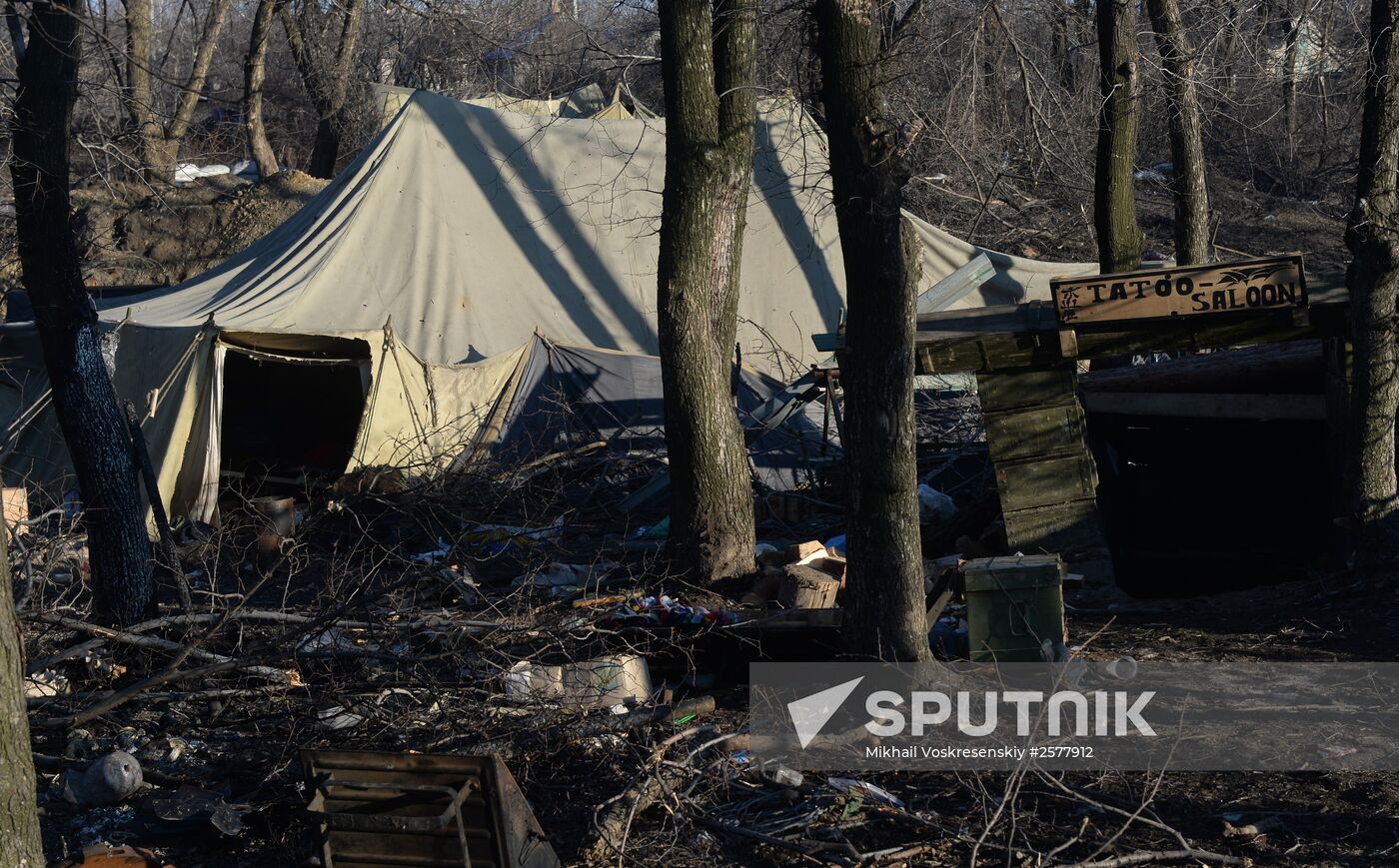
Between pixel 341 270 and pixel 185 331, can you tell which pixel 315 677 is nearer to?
pixel 185 331

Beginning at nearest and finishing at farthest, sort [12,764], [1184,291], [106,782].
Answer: [12,764] < [106,782] < [1184,291]

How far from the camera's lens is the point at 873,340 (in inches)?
215

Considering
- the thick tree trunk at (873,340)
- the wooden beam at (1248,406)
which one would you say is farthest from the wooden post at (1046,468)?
the thick tree trunk at (873,340)

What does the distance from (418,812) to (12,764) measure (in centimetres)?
120

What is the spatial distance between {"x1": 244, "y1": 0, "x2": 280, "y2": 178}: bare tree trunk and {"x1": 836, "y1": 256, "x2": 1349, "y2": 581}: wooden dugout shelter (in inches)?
394

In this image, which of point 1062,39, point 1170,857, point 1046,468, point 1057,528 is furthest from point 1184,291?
point 1062,39

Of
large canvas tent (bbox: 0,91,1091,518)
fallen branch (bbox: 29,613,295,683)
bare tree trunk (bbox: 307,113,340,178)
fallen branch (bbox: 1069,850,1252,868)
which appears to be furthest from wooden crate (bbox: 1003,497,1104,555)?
bare tree trunk (bbox: 307,113,340,178)

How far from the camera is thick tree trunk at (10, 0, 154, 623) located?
6.20m

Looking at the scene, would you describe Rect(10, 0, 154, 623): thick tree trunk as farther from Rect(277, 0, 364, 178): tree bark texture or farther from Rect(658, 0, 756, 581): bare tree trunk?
Rect(277, 0, 364, 178): tree bark texture

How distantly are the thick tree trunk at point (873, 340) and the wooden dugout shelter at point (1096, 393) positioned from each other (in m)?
2.18

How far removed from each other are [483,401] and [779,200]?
191 inches

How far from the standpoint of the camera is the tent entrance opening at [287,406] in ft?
43.3

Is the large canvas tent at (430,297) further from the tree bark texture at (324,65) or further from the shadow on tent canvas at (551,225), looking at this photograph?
the tree bark texture at (324,65)

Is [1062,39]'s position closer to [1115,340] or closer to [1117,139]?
[1117,139]
